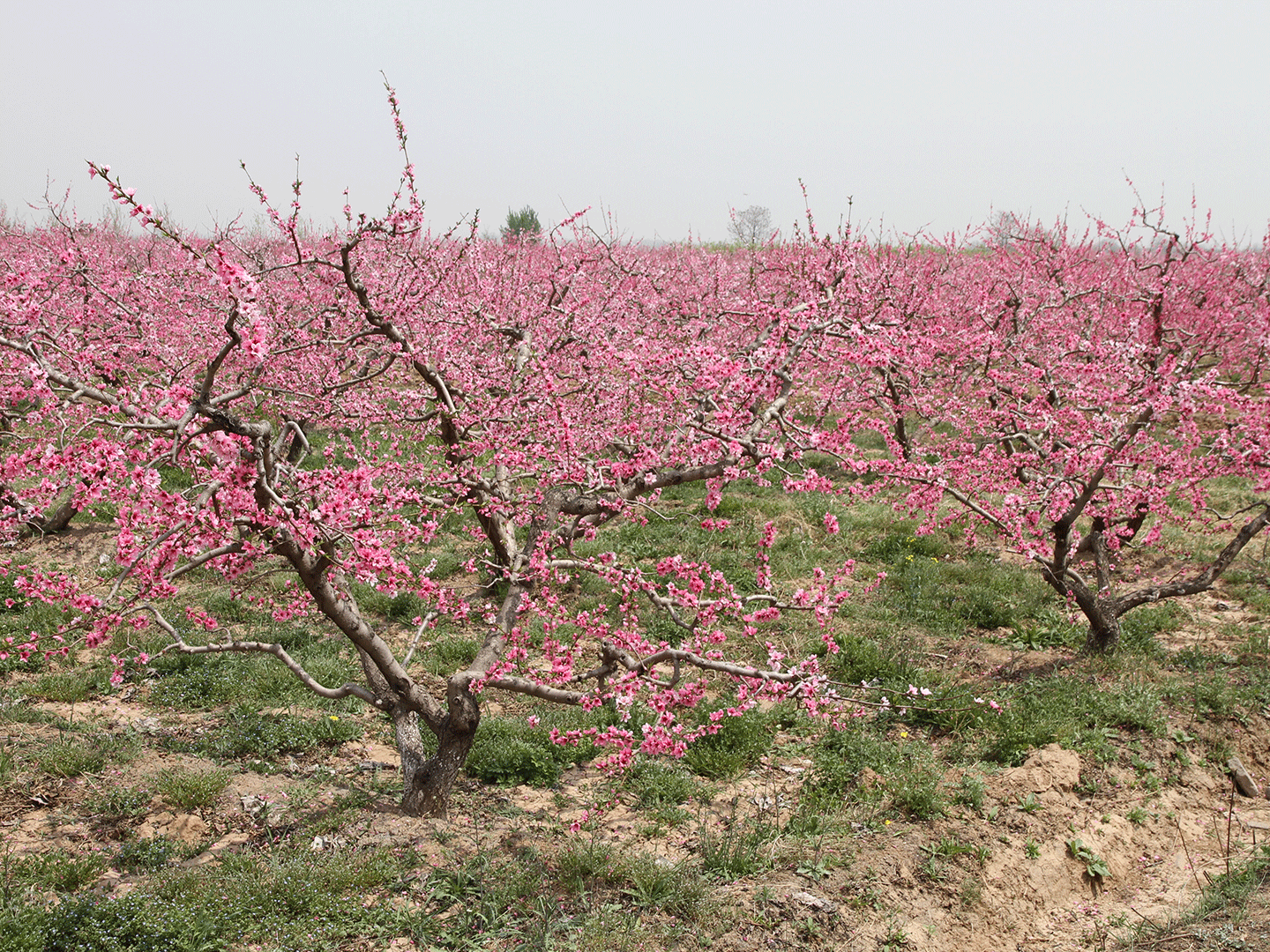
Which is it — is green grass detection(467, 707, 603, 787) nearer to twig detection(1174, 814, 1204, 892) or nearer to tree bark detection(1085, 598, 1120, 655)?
twig detection(1174, 814, 1204, 892)

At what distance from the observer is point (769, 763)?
5.50 metres

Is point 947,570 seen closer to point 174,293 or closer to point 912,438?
point 912,438

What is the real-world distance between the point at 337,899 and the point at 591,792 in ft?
6.18

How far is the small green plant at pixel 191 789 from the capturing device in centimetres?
456

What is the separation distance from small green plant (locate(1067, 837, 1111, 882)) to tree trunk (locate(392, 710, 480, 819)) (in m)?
3.79

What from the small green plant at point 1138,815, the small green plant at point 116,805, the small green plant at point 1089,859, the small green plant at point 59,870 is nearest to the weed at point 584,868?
the small green plant at point 59,870

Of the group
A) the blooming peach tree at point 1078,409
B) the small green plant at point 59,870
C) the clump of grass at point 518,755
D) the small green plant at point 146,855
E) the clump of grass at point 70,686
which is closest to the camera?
the small green plant at point 59,870

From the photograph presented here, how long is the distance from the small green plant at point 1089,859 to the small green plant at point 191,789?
5.38 metres

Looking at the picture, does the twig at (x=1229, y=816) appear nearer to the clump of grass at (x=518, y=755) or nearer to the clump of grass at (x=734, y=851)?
the clump of grass at (x=734, y=851)

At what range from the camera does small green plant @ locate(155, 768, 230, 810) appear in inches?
180

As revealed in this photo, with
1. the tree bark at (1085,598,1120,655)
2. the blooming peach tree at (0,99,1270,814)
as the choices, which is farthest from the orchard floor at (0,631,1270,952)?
the tree bark at (1085,598,1120,655)

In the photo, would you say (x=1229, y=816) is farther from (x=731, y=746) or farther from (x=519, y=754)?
(x=519, y=754)

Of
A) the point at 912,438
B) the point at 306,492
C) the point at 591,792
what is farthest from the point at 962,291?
the point at 306,492

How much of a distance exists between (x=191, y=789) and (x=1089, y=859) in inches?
221
